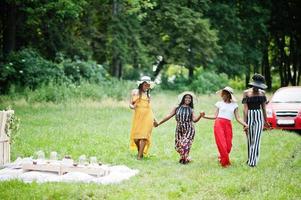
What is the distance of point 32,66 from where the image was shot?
103ft

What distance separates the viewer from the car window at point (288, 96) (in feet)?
76.8

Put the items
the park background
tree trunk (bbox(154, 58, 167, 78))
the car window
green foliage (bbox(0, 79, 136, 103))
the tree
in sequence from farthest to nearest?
tree trunk (bbox(154, 58, 167, 78)) → the tree → green foliage (bbox(0, 79, 136, 103)) → the car window → the park background

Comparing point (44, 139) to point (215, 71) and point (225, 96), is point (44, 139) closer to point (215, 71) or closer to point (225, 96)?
point (225, 96)

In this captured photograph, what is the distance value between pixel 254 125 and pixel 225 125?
69cm

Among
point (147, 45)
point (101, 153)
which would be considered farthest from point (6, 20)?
point (101, 153)

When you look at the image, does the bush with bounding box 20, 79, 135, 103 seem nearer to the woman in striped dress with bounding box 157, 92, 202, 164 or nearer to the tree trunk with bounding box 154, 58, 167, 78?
the tree trunk with bounding box 154, 58, 167, 78

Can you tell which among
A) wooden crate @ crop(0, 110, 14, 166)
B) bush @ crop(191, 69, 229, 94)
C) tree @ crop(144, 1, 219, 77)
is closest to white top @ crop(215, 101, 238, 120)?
wooden crate @ crop(0, 110, 14, 166)

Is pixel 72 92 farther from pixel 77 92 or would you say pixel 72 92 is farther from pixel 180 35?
pixel 180 35

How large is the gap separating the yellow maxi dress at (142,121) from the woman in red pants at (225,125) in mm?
1657

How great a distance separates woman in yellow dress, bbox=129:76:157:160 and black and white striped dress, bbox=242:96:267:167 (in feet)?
8.24

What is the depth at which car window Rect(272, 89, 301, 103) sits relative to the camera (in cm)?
2342

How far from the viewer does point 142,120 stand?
1473cm

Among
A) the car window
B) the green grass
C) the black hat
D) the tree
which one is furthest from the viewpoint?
the tree

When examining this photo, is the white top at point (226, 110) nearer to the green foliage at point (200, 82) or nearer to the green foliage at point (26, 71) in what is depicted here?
the green foliage at point (26, 71)
